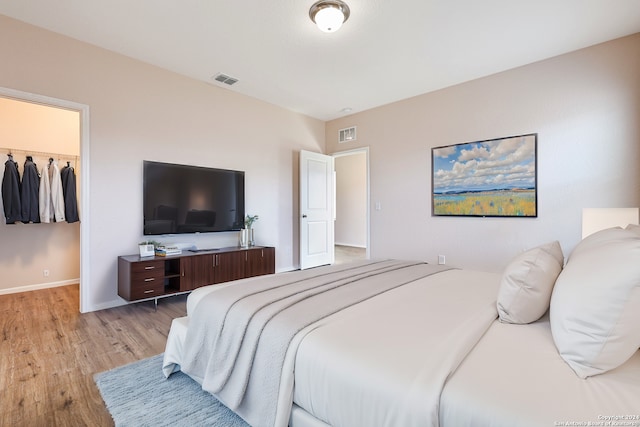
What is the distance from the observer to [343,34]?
9.00 ft

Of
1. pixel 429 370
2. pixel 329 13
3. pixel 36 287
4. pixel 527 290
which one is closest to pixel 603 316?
pixel 527 290

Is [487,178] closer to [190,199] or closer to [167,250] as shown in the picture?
[190,199]

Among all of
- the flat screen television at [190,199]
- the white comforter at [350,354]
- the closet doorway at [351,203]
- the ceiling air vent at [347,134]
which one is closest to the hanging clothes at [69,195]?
the flat screen television at [190,199]

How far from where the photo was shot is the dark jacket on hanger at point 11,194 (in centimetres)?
343

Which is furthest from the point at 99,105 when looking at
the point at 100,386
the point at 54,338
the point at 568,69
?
the point at 568,69

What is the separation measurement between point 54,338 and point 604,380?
11.1 feet

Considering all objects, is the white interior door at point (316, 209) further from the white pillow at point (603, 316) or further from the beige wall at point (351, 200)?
the white pillow at point (603, 316)

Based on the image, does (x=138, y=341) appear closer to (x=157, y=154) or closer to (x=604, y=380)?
(x=157, y=154)

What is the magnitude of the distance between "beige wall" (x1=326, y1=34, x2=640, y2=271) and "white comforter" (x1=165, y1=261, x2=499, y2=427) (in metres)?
2.31

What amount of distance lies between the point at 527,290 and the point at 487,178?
2879mm

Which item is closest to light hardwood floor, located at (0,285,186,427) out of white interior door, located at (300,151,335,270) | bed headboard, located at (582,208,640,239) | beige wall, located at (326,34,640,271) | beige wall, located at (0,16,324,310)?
beige wall, located at (0,16,324,310)

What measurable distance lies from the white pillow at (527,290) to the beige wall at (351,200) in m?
6.83

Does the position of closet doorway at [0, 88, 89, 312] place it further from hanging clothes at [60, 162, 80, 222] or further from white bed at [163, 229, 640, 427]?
white bed at [163, 229, 640, 427]

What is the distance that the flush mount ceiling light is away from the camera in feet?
7.60
